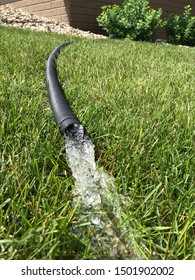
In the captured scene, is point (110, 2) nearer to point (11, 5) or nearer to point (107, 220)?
point (11, 5)

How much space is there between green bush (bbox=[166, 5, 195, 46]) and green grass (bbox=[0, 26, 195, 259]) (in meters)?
9.81

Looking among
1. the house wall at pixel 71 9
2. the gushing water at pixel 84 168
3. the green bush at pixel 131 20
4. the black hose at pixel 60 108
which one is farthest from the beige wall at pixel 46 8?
the gushing water at pixel 84 168

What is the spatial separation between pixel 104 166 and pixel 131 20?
9.63 meters

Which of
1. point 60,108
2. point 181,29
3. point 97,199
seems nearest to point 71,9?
point 181,29

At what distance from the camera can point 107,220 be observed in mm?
1219

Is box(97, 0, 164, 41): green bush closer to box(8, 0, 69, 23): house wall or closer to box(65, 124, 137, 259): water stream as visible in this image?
box(8, 0, 69, 23): house wall

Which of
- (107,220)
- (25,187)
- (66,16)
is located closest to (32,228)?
(25,187)

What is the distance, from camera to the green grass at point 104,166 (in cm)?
107

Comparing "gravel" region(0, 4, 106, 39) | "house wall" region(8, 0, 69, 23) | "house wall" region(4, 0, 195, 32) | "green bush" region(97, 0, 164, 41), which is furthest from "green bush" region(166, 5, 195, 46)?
"house wall" region(8, 0, 69, 23)

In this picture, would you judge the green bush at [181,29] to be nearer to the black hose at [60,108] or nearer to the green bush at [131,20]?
the green bush at [131,20]

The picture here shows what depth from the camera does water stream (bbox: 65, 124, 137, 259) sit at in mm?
1107

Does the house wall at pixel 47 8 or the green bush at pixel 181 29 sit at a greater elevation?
the house wall at pixel 47 8

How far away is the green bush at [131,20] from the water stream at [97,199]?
9121mm

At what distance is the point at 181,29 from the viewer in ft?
38.3
